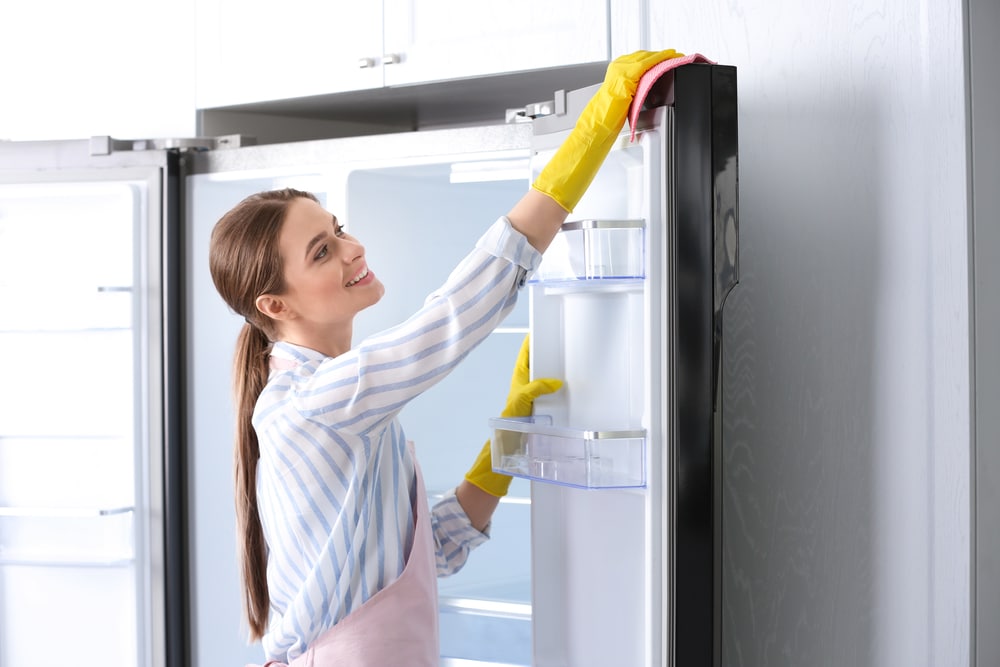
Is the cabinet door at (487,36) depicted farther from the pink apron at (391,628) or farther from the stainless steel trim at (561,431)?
the pink apron at (391,628)

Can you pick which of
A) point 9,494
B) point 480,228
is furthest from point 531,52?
point 9,494

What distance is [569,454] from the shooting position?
1381mm

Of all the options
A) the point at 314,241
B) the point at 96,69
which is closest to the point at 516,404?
the point at 314,241

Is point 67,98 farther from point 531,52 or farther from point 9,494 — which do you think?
point 531,52

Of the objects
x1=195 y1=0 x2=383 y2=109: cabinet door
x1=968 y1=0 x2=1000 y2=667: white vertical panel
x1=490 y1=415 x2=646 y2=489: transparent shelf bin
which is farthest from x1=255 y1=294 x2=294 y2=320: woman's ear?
x1=968 y1=0 x2=1000 y2=667: white vertical panel

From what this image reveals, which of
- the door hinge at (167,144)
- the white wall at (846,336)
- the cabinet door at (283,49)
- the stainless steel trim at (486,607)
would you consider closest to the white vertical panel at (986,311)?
the white wall at (846,336)

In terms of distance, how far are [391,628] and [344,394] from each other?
332 mm

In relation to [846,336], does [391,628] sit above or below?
below

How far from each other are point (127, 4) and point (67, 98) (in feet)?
0.74

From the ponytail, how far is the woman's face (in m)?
0.13

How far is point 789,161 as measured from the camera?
59.3 inches

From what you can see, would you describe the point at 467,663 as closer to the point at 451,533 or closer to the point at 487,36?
the point at 451,533

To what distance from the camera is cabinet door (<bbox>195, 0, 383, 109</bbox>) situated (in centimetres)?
199

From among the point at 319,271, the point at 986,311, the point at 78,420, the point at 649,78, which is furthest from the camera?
the point at 78,420
